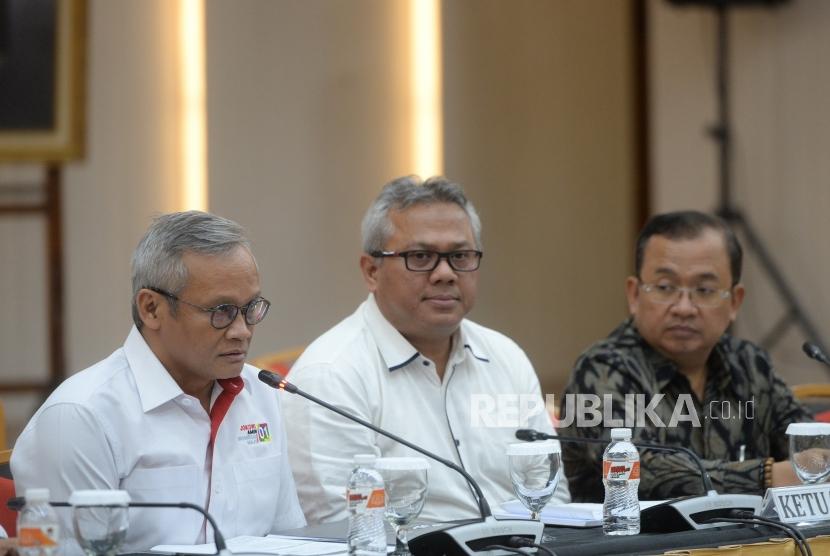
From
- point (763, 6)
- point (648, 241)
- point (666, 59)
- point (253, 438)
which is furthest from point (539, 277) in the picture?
point (253, 438)

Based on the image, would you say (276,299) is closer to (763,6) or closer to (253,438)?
(763,6)

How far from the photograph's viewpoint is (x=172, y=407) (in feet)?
7.18

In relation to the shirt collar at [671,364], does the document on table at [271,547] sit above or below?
below

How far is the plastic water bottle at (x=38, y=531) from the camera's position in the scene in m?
1.65

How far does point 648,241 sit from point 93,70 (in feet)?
13.1

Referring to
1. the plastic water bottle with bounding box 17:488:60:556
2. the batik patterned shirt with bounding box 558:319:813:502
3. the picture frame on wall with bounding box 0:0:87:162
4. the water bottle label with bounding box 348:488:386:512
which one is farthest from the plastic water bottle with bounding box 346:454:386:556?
the picture frame on wall with bounding box 0:0:87:162

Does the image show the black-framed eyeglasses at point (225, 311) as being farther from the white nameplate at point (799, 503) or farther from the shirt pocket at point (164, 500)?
the white nameplate at point (799, 503)

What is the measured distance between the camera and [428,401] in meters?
2.82

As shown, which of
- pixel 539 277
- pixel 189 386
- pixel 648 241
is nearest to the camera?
pixel 189 386

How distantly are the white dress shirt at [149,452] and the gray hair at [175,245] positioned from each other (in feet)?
0.38

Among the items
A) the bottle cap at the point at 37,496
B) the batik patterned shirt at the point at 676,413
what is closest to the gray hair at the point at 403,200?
the batik patterned shirt at the point at 676,413

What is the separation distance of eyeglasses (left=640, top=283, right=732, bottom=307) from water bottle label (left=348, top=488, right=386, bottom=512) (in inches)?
52.3

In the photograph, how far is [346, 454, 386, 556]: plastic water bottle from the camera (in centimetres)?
184

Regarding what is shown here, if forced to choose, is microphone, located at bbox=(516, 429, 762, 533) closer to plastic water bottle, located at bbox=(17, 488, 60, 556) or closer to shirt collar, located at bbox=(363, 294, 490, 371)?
shirt collar, located at bbox=(363, 294, 490, 371)
